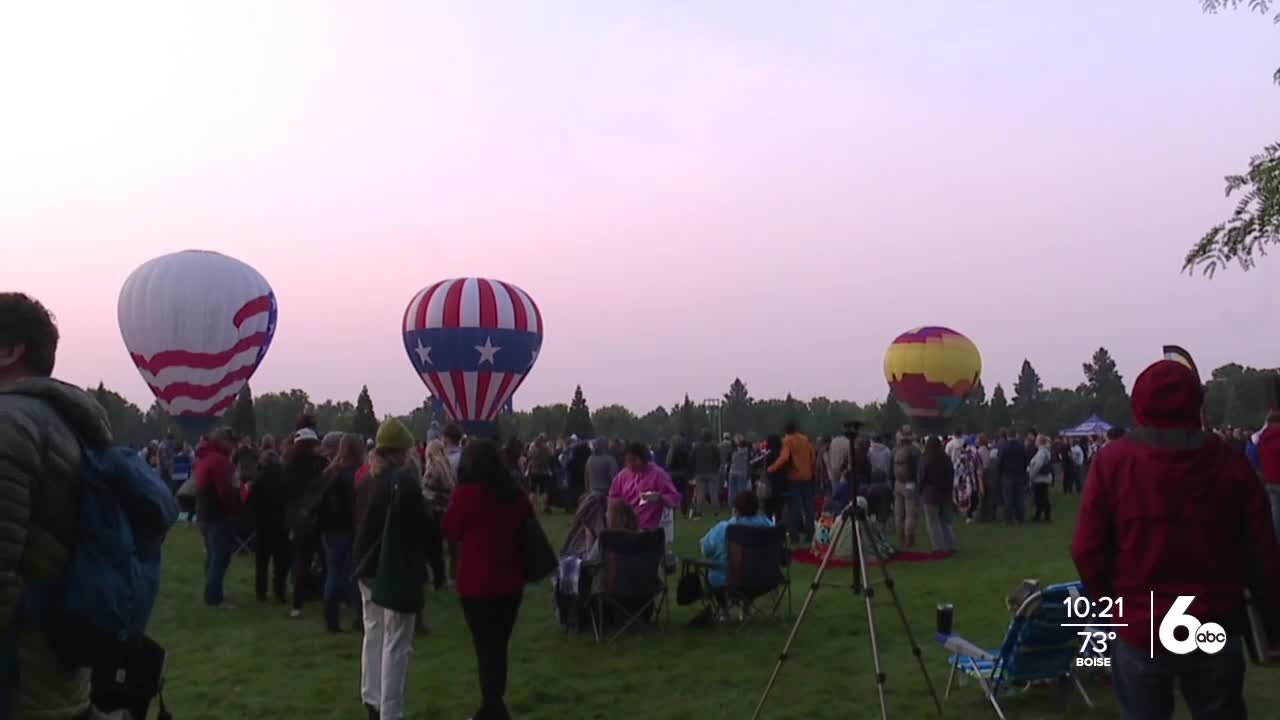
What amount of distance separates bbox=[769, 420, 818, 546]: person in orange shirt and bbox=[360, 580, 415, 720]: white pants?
1018cm

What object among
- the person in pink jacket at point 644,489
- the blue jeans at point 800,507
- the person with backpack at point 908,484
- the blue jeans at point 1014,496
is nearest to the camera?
the person in pink jacket at point 644,489

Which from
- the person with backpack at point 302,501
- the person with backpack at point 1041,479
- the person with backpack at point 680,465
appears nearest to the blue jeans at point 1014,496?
the person with backpack at point 1041,479

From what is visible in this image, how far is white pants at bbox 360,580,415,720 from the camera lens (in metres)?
6.16

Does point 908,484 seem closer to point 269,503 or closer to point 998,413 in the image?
point 269,503

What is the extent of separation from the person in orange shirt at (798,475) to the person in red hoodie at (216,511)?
7.46 metres

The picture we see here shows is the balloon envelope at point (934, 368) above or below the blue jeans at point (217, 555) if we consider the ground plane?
above

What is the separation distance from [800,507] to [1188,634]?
1291 centimetres

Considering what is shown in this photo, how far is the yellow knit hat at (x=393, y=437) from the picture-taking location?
21.7ft

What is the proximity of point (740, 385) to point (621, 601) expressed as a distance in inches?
3572

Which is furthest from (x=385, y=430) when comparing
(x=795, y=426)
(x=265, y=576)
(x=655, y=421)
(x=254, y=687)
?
(x=655, y=421)

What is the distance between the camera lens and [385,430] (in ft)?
21.9

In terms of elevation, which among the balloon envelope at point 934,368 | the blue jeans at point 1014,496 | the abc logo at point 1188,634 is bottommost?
the blue jeans at point 1014,496

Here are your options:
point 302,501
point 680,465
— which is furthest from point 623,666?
point 680,465

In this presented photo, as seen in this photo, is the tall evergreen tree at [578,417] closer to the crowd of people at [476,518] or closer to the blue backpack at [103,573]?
the crowd of people at [476,518]
